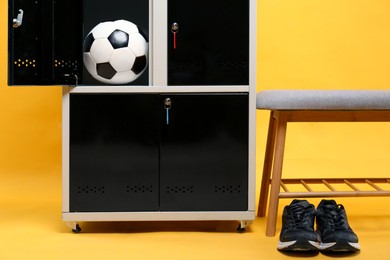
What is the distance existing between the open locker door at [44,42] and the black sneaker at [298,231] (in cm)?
89

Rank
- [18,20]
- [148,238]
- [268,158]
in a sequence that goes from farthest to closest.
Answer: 1. [268,158]
2. [148,238]
3. [18,20]

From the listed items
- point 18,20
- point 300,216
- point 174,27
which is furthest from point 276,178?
point 18,20

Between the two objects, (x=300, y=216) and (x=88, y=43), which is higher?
(x=88, y=43)

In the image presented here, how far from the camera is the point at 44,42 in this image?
7.74 ft

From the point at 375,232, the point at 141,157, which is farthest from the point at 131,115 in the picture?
the point at 375,232

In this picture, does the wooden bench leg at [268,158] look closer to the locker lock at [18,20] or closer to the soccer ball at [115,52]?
the soccer ball at [115,52]

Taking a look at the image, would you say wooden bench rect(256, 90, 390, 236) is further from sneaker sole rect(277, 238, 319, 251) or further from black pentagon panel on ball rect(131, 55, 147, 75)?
black pentagon panel on ball rect(131, 55, 147, 75)

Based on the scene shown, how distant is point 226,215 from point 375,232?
0.55 meters

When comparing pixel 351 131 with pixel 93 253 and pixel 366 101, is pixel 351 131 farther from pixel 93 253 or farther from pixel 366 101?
pixel 93 253

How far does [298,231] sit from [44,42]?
1.08 metres

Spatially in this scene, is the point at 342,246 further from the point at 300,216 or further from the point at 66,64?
the point at 66,64

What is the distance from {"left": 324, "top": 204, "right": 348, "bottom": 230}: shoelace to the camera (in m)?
2.23

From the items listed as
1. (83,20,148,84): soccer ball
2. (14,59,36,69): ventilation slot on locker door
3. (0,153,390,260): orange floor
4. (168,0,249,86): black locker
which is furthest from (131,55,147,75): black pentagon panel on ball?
(0,153,390,260): orange floor

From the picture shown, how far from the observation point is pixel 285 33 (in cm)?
364
